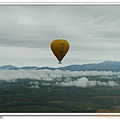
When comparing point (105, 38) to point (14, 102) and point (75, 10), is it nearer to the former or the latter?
point (75, 10)

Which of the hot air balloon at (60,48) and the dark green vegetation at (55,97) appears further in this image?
the dark green vegetation at (55,97)

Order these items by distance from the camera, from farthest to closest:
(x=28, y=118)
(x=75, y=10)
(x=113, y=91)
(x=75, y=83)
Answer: (x=75, y=83)
(x=113, y=91)
(x=75, y=10)
(x=28, y=118)

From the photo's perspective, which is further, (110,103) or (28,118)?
(110,103)

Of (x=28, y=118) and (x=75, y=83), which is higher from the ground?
(x=75, y=83)

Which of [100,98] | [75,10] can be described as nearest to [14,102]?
[100,98]
